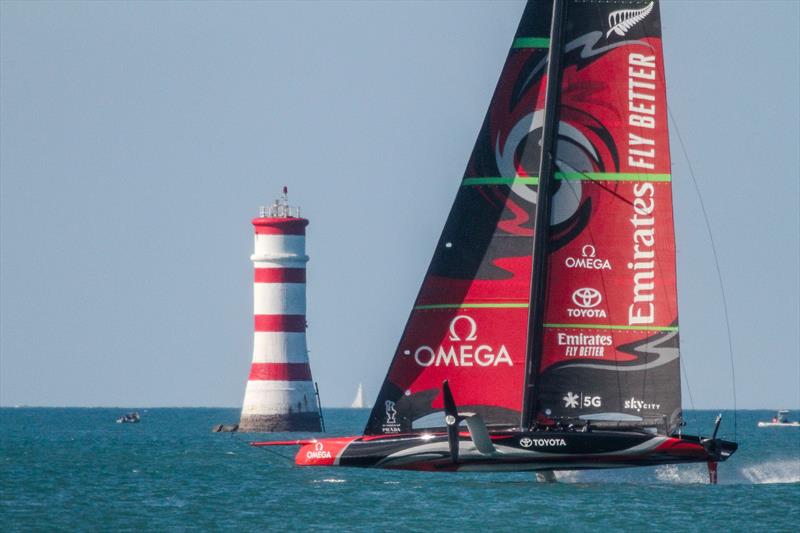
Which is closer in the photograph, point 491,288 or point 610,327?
point 610,327

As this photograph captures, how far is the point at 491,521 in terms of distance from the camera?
2859 centimetres

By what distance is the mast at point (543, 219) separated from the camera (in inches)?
1195

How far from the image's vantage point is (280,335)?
192 feet

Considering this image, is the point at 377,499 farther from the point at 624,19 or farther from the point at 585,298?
the point at 624,19

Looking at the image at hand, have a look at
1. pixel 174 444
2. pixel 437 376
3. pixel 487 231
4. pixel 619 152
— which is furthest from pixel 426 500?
pixel 174 444

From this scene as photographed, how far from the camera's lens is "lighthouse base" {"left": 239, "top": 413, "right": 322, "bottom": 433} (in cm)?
6006

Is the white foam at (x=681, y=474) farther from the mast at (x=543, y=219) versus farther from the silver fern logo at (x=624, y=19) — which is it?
the silver fern logo at (x=624, y=19)

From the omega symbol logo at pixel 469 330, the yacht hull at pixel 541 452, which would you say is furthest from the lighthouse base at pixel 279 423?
the yacht hull at pixel 541 452

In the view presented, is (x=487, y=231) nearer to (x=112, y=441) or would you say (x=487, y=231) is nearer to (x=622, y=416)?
(x=622, y=416)

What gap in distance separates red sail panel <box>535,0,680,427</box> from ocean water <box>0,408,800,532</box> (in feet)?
6.33

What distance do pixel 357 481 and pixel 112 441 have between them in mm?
32888

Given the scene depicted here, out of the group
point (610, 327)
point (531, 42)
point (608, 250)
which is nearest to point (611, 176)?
point (608, 250)

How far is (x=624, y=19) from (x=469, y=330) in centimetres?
559

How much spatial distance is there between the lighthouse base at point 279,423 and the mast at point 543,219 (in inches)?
1188
